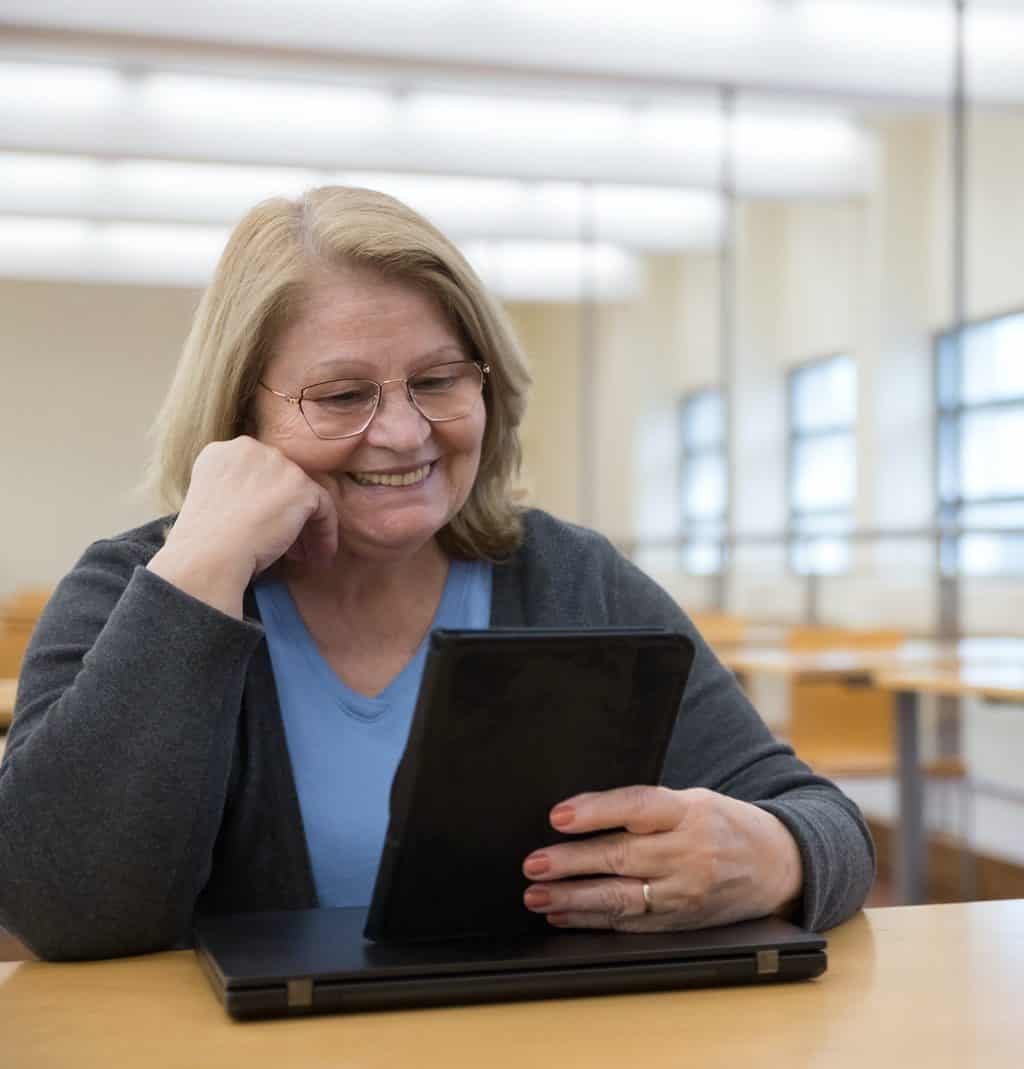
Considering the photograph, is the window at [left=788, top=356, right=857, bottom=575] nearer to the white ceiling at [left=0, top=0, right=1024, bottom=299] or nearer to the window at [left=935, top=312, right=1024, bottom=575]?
the white ceiling at [left=0, top=0, right=1024, bottom=299]

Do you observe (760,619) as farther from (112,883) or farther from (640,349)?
(112,883)

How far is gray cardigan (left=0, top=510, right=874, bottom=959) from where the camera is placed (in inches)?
41.4

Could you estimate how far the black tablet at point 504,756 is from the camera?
2.99ft

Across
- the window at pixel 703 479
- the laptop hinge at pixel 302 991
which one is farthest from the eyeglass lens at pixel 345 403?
the window at pixel 703 479

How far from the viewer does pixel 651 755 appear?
38.8 inches

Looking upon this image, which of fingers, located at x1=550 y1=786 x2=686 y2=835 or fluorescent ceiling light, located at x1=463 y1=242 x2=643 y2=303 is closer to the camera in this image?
fingers, located at x1=550 y1=786 x2=686 y2=835

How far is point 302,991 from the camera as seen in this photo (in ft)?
2.82

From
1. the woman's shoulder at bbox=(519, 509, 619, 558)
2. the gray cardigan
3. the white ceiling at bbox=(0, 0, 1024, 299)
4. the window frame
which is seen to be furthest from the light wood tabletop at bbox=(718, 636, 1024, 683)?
the gray cardigan

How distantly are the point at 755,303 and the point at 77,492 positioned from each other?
3.66 meters

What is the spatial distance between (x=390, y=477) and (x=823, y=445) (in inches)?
258

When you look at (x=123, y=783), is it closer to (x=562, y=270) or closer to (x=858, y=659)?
(x=858, y=659)

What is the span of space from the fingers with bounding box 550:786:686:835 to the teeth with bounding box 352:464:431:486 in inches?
17.1

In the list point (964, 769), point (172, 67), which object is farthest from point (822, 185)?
point (964, 769)

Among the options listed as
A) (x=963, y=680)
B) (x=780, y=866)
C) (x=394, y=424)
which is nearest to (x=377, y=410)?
(x=394, y=424)
